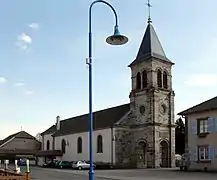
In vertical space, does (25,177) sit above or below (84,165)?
above

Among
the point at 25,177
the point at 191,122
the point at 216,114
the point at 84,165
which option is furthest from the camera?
the point at 84,165

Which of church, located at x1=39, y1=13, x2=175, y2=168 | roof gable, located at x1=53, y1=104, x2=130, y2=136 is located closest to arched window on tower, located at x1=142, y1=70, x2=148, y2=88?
church, located at x1=39, y1=13, x2=175, y2=168

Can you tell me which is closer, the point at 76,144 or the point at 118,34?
the point at 118,34

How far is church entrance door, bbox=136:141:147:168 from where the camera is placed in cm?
5554

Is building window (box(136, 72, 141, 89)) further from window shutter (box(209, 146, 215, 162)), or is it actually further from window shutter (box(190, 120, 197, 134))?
window shutter (box(209, 146, 215, 162))

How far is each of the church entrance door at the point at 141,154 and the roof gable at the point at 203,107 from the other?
1421 cm

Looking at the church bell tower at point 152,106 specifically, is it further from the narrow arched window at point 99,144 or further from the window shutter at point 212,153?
the window shutter at point 212,153

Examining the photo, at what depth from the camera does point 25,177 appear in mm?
15836

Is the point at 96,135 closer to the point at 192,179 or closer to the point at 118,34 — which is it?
the point at 192,179

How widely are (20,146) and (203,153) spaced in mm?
59061

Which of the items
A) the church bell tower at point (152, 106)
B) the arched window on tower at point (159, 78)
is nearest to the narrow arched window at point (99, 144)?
the church bell tower at point (152, 106)

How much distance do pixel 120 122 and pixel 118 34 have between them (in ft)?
142

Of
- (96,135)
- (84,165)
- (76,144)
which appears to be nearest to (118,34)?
(84,165)

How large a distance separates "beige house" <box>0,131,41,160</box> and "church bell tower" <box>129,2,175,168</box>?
34923 mm
